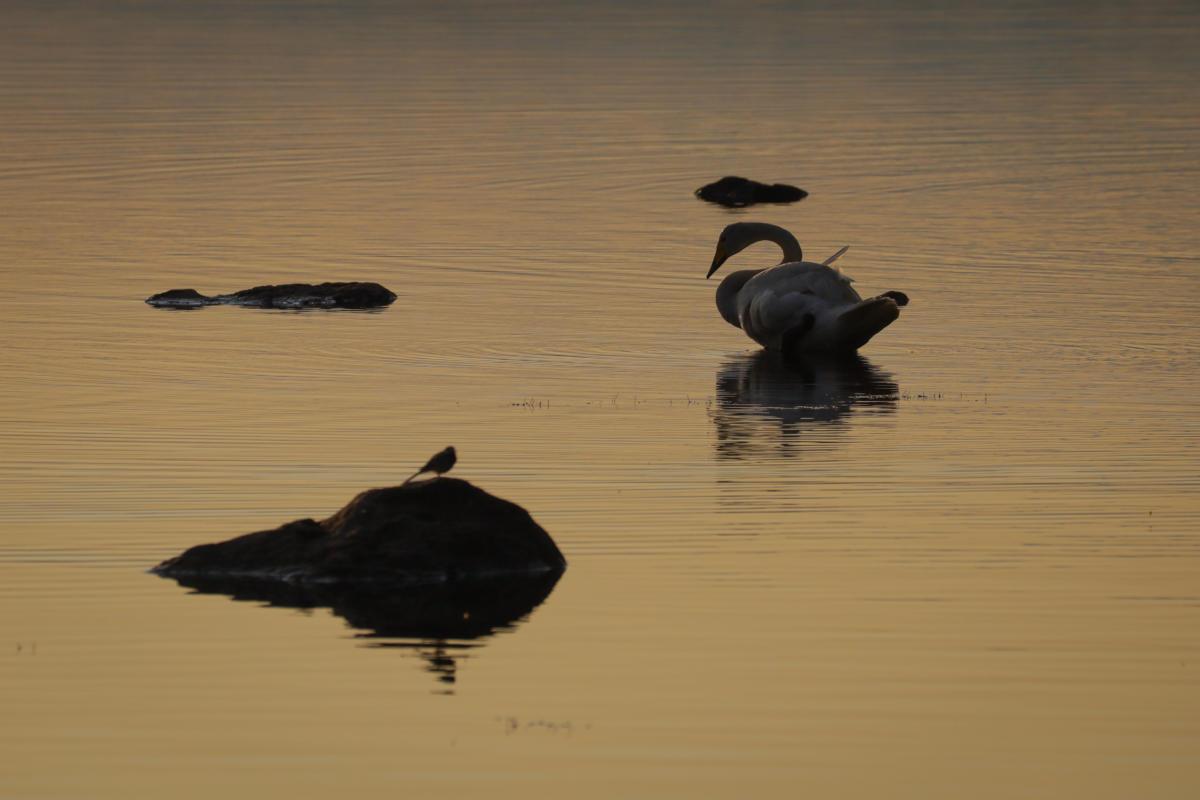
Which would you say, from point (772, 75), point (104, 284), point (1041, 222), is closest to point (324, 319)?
point (104, 284)

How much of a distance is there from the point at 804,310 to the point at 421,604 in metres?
10.1

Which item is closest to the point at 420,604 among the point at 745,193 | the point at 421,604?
the point at 421,604

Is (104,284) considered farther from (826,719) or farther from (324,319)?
(826,719)

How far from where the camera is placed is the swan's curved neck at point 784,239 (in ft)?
85.0

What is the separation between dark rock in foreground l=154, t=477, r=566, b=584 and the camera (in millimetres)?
13375

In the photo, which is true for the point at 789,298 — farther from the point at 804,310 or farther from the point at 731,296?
the point at 731,296

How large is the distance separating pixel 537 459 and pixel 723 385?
3.97 m

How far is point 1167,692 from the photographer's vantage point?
→ 11.4 m

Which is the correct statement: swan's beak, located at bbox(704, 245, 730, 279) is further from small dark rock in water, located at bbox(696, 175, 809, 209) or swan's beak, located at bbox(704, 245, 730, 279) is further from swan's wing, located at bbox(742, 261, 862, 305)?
small dark rock in water, located at bbox(696, 175, 809, 209)

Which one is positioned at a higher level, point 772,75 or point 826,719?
point 772,75

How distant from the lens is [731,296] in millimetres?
23859

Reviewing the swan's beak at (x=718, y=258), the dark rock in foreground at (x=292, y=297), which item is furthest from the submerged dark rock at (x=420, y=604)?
the swan's beak at (x=718, y=258)

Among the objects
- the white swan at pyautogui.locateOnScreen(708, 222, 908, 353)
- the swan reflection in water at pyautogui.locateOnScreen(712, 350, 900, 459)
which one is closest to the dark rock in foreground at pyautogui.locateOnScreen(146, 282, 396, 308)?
the white swan at pyautogui.locateOnScreen(708, 222, 908, 353)

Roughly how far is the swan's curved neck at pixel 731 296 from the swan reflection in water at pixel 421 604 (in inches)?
403
